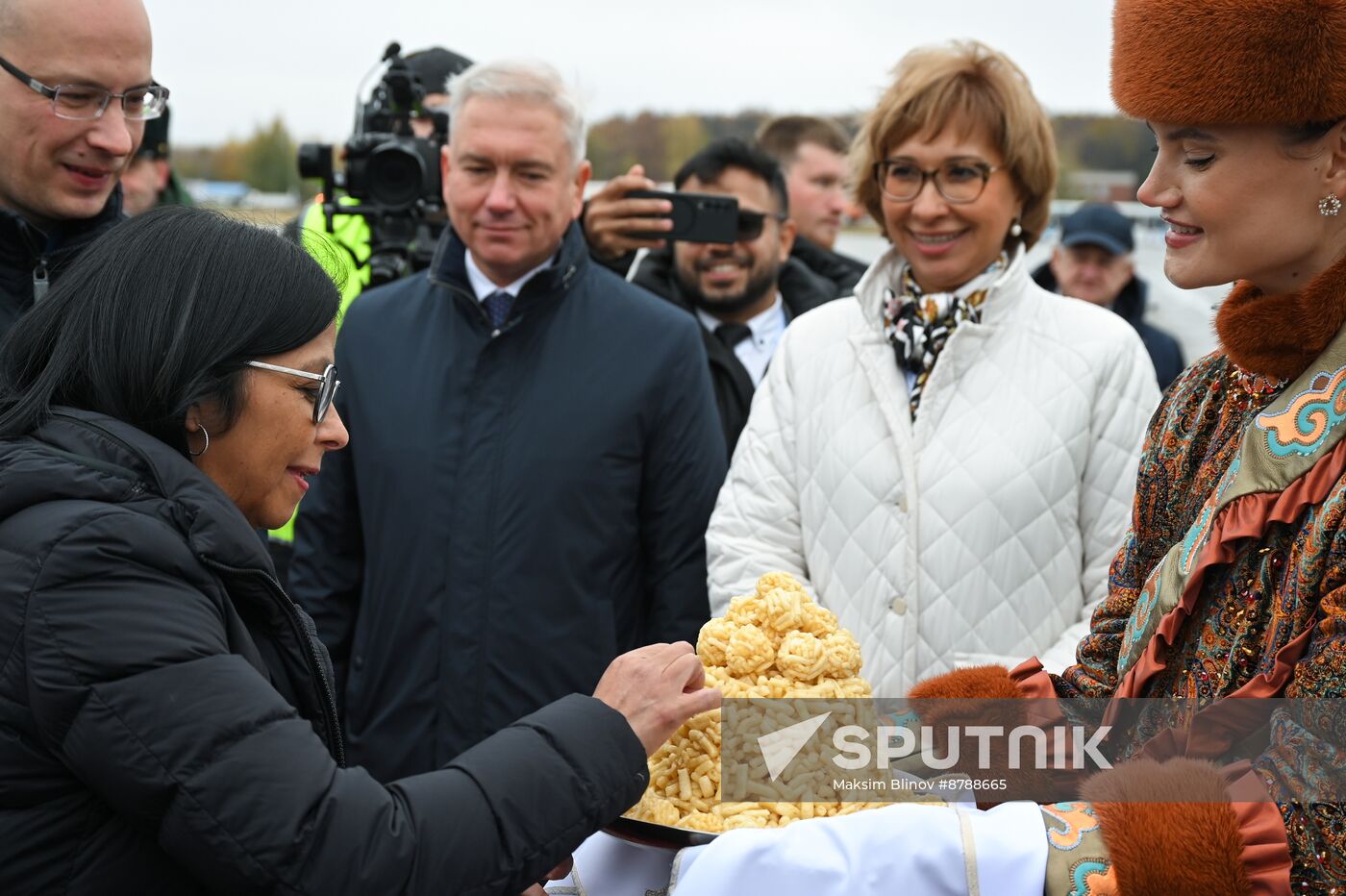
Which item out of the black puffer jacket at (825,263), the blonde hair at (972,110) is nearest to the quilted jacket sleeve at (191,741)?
the blonde hair at (972,110)

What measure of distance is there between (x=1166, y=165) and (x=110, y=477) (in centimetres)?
144

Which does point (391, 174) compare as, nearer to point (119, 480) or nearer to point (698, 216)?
point (698, 216)

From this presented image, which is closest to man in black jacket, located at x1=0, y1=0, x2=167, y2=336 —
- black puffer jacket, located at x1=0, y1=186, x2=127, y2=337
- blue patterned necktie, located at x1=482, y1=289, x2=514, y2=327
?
black puffer jacket, located at x1=0, y1=186, x2=127, y2=337

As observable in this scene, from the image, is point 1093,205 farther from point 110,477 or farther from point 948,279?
point 110,477

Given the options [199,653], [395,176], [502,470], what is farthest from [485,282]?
[199,653]

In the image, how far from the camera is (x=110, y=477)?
167 centimetres

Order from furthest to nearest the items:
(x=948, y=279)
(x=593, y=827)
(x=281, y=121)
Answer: (x=281, y=121) → (x=948, y=279) → (x=593, y=827)

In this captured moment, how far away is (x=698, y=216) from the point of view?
4324mm

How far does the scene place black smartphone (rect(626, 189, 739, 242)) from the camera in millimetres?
4305

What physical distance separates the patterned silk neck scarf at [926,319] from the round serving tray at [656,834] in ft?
4.73

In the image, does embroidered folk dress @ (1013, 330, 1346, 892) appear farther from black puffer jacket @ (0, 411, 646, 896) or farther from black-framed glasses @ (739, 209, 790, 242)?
black-framed glasses @ (739, 209, 790, 242)

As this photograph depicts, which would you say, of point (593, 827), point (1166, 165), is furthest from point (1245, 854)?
point (1166, 165)

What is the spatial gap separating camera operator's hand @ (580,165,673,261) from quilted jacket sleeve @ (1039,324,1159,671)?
167 cm

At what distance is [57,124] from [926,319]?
6.15 feet
